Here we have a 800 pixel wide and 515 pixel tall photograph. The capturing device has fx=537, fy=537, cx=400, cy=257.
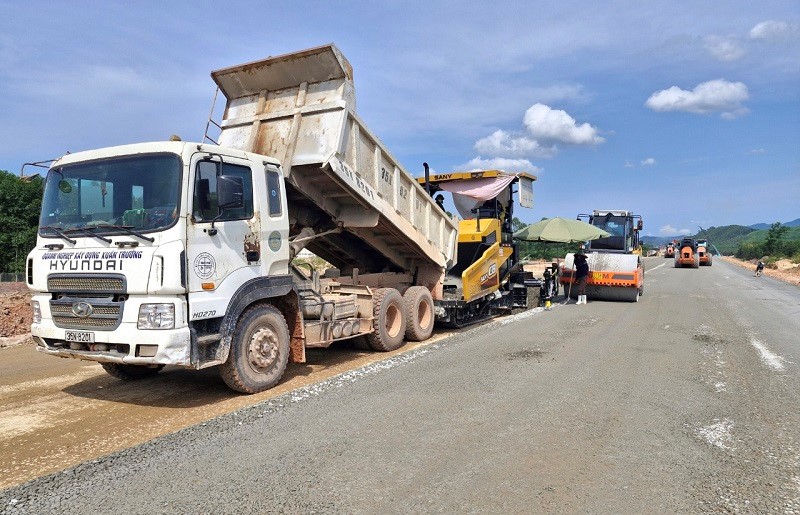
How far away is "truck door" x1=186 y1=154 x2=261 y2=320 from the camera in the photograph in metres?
5.10

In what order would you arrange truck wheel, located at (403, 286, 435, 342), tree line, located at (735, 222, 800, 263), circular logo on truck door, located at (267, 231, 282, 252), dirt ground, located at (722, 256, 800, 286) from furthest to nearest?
tree line, located at (735, 222, 800, 263) < dirt ground, located at (722, 256, 800, 286) < truck wheel, located at (403, 286, 435, 342) < circular logo on truck door, located at (267, 231, 282, 252)

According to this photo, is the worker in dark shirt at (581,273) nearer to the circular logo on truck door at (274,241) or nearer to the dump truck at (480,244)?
the dump truck at (480,244)

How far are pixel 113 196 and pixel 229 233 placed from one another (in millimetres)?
1141

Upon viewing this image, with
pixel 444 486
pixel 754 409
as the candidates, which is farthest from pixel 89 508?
pixel 754 409

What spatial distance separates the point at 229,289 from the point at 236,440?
166 cm

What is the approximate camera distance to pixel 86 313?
5.08 meters

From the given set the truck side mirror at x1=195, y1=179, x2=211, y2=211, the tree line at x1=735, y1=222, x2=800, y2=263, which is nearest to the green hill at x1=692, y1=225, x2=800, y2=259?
the tree line at x1=735, y1=222, x2=800, y2=263

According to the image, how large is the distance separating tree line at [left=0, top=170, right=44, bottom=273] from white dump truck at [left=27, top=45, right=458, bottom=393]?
3082cm

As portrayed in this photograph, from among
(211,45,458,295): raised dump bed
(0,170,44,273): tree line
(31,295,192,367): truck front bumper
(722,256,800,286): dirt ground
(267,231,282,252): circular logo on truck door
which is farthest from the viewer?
(0,170,44,273): tree line

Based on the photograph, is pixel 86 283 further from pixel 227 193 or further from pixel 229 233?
pixel 227 193

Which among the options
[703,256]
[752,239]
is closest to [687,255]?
[703,256]

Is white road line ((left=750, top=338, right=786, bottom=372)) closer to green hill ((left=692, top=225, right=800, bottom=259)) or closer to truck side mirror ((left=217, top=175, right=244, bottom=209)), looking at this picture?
truck side mirror ((left=217, top=175, right=244, bottom=209))

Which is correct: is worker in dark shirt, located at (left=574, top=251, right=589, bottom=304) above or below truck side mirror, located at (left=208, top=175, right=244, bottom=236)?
below

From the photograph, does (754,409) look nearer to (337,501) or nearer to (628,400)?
(628,400)
